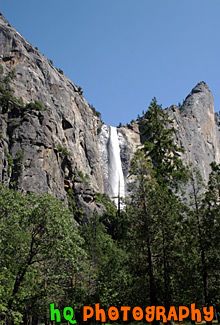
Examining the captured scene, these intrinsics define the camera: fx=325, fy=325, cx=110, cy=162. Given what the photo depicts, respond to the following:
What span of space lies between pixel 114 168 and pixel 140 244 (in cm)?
6657

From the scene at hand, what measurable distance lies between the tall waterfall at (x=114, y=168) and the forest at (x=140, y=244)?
1925 inches

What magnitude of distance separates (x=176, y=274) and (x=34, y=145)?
1485 inches

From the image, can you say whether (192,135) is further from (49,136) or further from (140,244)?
(140,244)

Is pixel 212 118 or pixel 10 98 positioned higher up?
pixel 212 118

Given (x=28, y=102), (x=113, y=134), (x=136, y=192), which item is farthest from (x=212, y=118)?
(x=136, y=192)

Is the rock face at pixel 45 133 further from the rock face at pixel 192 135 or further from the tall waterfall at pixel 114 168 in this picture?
the rock face at pixel 192 135

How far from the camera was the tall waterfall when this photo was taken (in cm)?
8131

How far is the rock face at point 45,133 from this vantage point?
50.7m

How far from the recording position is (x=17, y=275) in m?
14.7

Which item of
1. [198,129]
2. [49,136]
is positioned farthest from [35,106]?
[198,129]

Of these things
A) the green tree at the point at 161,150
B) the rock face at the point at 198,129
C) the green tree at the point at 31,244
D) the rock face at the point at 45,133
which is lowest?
the green tree at the point at 31,244

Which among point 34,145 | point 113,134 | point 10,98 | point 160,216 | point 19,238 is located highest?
point 113,134

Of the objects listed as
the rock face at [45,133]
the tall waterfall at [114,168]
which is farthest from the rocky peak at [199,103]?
the rock face at [45,133]

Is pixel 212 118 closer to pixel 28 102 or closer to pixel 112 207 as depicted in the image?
pixel 112 207
